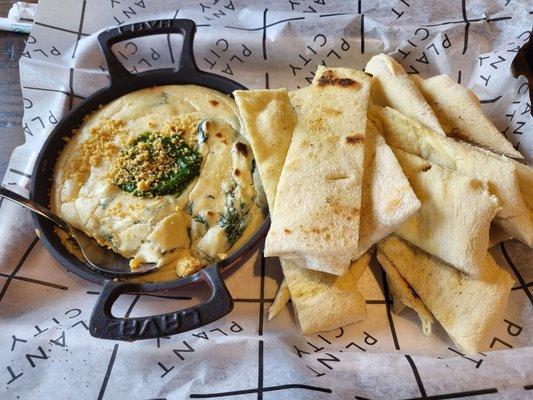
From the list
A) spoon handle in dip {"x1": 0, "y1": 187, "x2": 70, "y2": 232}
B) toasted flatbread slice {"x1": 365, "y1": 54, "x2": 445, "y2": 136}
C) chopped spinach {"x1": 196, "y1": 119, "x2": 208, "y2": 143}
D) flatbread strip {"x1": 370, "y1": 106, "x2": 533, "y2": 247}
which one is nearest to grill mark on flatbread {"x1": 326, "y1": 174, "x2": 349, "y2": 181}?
flatbread strip {"x1": 370, "y1": 106, "x2": 533, "y2": 247}

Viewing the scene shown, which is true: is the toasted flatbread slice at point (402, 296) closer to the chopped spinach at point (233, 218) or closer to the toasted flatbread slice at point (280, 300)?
the toasted flatbread slice at point (280, 300)

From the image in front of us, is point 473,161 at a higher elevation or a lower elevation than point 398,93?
lower

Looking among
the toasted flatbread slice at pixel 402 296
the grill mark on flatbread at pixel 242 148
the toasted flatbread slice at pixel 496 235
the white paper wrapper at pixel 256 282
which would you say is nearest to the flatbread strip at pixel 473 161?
the toasted flatbread slice at pixel 496 235

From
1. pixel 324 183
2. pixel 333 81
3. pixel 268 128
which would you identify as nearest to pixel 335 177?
pixel 324 183

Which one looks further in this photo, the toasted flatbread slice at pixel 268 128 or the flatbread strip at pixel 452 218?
the toasted flatbread slice at pixel 268 128

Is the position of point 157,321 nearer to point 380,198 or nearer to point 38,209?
point 38,209

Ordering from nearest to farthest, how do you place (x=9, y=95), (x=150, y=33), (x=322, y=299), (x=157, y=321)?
1. (x=157, y=321)
2. (x=322, y=299)
3. (x=150, y=33)
4. (x=9, y=95)

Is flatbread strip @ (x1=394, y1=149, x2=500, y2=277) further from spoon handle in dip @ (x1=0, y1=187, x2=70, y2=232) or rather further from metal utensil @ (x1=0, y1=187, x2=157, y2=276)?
spoon handle in dip @ (x1=0, y1=187, x2=70, y2=232)
